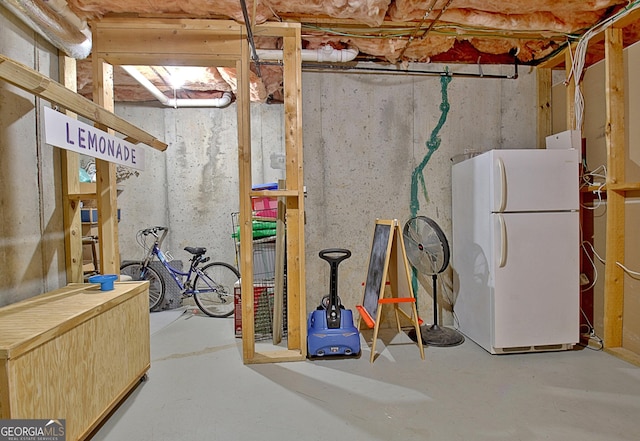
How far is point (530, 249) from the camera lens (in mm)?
2645

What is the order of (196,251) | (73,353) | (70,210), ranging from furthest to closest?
(196,251)
(70,210)
(73,353)

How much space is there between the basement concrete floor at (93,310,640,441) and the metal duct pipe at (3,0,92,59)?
7.58 feet

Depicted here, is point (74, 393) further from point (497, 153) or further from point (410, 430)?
point (497, 153)

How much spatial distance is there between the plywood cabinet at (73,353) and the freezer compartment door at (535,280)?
8.45 feet

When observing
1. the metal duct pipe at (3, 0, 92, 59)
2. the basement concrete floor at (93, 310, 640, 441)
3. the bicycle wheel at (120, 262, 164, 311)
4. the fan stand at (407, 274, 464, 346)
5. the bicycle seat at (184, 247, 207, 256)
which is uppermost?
the metal duct pipe at (3, 0, 92, 59)

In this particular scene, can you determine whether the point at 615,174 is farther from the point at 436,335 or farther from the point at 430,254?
→ the point at 436,335

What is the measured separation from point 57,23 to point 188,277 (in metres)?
2.82

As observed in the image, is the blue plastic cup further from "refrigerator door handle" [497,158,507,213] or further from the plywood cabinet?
"refrigerator door handle" [497,158,507,213]

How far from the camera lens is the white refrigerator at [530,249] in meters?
2.61

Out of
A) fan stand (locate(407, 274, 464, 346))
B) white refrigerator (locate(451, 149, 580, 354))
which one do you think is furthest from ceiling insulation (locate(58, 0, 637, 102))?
fan stand (locate(407, 274, 464, 346))

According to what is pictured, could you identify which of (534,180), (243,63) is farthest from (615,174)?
(243,63)

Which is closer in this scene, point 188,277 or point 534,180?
point 534,180

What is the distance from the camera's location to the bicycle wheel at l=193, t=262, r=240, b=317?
398 cm

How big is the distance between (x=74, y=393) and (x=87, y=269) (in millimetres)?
2704
